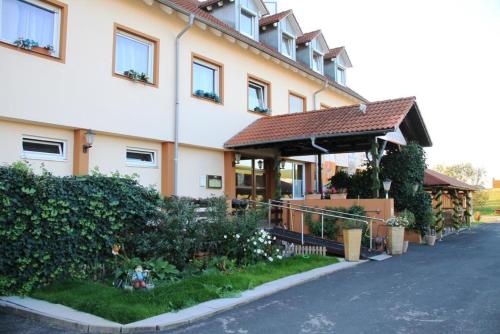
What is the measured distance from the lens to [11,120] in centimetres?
864

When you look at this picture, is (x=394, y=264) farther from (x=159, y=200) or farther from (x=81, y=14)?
(x=81, y=14)

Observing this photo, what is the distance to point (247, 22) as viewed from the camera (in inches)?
631

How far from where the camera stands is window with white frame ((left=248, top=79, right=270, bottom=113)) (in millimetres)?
15375

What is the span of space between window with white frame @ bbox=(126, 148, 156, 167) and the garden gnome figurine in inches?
171

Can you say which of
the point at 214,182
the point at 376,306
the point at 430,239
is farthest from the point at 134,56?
the point at 430,239

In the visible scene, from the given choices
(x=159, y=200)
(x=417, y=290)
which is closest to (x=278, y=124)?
(x=159, y=200)

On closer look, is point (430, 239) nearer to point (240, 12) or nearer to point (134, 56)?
point (240, 12)

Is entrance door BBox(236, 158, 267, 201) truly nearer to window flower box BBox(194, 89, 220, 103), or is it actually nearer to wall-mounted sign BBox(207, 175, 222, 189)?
wall-mounted sign BBox(207, 175, 222, 189)

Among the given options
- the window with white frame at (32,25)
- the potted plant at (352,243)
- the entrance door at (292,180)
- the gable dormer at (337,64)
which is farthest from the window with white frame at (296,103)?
the window with white frame at (32,25)

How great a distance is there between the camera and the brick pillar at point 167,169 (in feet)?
38.2

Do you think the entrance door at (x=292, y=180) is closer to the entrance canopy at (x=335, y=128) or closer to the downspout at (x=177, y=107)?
the entrance canopy at (x=335, y=128)

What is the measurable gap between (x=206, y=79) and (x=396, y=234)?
6.99m

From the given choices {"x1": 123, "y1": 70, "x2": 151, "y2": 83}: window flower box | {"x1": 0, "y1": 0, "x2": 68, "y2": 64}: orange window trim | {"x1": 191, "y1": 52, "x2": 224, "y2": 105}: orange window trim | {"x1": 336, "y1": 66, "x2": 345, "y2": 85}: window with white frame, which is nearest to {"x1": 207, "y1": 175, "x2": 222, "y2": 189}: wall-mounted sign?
{"x1": 191, "y1": 52, "x2": 224, "y2": 105}: orange window trim

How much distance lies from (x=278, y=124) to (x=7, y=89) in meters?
7.81
